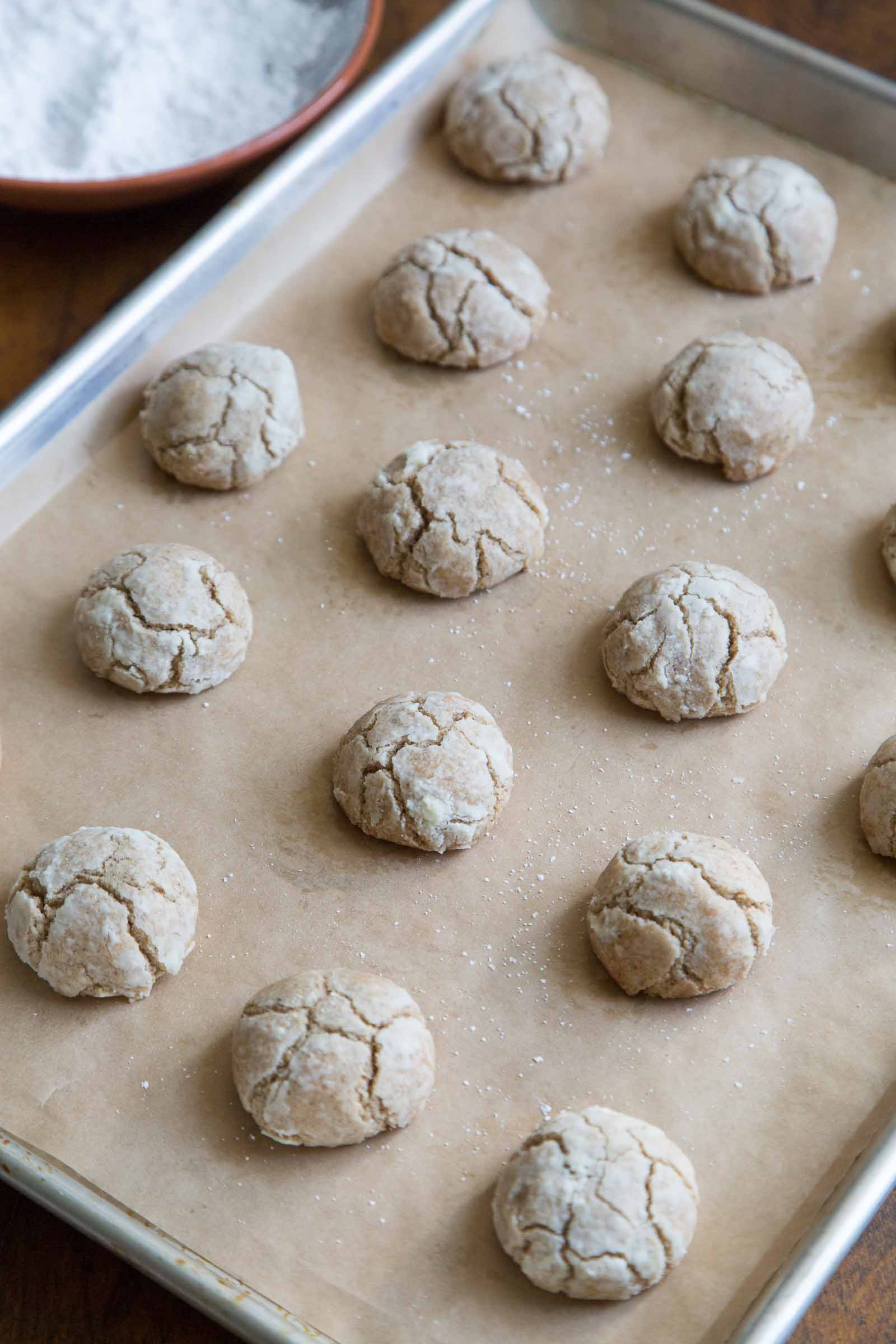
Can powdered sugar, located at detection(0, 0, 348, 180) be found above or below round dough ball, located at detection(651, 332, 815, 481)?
below

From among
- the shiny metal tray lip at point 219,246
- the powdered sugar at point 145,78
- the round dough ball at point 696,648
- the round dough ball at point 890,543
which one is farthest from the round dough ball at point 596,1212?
the powdered sugar at point 145,78

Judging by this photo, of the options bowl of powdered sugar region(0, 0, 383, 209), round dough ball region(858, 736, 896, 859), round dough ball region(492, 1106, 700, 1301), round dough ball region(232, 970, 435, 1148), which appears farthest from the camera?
bowl of powdered sugar region(0, 0, 383, 209)

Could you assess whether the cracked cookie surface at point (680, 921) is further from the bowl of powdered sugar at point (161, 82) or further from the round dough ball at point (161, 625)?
the bowl of powdered sugar at point (161, 82)

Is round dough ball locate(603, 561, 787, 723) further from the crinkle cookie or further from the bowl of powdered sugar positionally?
the bowl of powdered sugar

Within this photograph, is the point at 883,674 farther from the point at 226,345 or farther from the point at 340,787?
the point at 226,345

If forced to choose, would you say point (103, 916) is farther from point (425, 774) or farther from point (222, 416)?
point (222, 416)

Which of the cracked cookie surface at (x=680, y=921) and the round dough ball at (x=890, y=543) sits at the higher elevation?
the round dough ball at (x=890, y=543)

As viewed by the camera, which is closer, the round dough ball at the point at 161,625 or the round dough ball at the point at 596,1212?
the round dough ball at the point at 596,1212

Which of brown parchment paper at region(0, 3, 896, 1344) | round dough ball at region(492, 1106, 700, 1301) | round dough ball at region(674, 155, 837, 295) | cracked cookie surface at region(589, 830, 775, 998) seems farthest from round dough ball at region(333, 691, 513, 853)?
round dough ball at region(674, 155, 837, 295)
